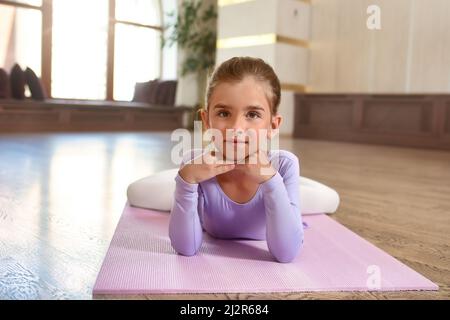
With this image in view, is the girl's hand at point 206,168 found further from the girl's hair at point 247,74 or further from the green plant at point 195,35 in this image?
the green plant at point 195,35

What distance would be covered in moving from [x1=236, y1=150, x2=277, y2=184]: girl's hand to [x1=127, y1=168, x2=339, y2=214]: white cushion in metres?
0.64

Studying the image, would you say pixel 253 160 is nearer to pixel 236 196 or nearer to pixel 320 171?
pixel 236 196

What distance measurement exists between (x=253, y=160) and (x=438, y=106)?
4647 millimetres

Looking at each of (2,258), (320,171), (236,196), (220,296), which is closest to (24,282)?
(2,258)

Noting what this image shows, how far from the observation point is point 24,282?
37.4 inches

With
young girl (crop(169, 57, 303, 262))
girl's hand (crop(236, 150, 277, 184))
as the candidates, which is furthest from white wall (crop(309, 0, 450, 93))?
girl's hand (crop(236, 150, 277, 184))

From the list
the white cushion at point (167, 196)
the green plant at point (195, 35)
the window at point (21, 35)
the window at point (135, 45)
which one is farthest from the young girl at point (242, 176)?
the window at point (135, 45)

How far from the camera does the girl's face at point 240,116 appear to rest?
1017mm

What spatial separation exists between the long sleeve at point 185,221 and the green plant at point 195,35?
6569 millimetres

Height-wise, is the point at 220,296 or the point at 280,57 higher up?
the point at 280,57

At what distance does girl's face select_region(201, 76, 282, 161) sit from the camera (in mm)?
1017

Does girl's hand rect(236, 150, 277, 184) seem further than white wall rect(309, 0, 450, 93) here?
No

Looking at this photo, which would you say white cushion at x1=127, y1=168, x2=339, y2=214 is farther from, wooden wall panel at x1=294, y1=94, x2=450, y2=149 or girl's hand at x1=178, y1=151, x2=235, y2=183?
wooden wall panel at x1=294, y1=94, x2=450, y2=149
